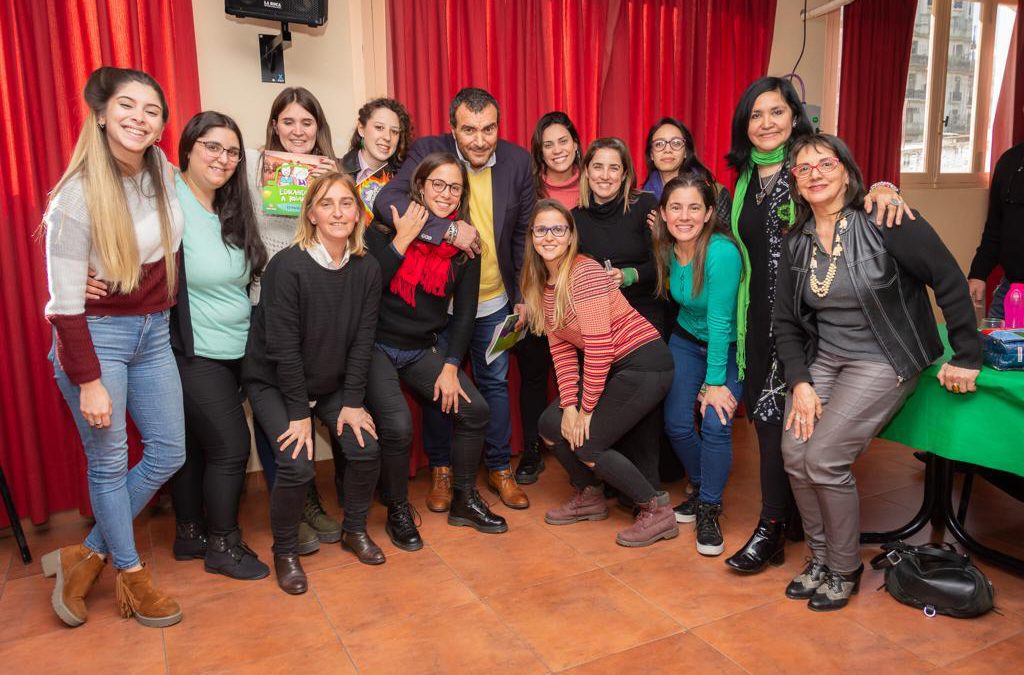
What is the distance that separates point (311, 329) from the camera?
237 cm

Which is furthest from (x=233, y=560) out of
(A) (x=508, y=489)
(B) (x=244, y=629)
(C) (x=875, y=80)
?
(C) (x=875, y=80)

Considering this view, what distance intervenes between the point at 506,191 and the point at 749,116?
35.8 inches

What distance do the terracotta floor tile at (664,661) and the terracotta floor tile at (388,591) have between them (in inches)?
20.3

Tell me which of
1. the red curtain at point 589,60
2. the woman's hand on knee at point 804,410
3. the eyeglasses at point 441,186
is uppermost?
the red curtain at point 589,60

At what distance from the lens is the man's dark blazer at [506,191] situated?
271 cm

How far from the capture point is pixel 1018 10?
16.1 feet

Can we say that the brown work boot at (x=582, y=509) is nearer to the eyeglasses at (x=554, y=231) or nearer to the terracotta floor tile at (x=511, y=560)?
the terracotta floor tile at (x=511, y=560)

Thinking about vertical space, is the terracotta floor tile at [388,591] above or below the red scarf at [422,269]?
below

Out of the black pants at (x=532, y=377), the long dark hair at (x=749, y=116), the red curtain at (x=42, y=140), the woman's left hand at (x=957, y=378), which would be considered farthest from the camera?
the black pants at (x=532, y=377)

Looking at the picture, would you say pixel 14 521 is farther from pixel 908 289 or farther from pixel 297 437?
pixel 908 289

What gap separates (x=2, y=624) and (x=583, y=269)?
2118mm

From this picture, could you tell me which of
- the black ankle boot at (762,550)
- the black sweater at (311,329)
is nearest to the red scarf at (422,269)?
the black sweater at (311,329)

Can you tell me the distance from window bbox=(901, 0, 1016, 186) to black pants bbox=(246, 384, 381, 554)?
4.10 metres

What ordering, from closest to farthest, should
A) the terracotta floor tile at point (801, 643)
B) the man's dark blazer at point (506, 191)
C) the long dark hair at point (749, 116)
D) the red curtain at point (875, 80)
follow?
the terracotta floor tile at point (801, 643) < the long dark hair at point (749, 116) < the man's dark blazer at point (506, 191) < the red curtain at point (875, 80)
